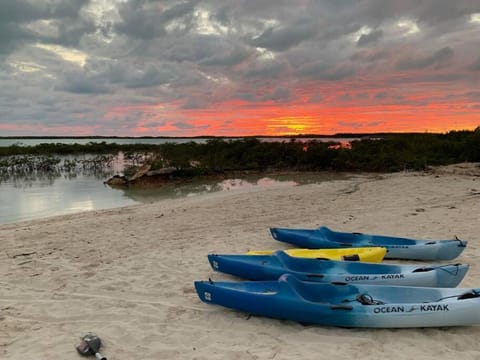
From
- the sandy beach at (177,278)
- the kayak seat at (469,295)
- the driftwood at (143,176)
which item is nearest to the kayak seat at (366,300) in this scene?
the sandy beach at (177,278)

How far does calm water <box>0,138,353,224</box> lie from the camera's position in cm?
1263

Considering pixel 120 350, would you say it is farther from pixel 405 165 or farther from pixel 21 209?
pixel 405 165

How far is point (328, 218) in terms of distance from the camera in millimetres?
9062

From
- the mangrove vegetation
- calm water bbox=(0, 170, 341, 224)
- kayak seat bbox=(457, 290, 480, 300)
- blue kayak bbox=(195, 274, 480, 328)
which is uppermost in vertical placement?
the mangrove vegetation

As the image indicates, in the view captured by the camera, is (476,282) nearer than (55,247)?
Yes

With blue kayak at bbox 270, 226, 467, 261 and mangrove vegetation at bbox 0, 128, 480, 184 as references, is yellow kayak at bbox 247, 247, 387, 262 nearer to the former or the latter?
blue kayak at bbox 270, 226, 467, 261

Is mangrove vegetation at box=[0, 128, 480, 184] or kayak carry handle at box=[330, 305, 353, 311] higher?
mangrove vegetation at box=[0, 128, 480, 184]

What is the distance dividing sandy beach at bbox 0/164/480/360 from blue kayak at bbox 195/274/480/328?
4.6 inches

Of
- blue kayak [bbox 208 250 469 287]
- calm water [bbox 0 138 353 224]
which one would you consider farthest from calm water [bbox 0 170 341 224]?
blue kayak [bbox 208 250 469 287]

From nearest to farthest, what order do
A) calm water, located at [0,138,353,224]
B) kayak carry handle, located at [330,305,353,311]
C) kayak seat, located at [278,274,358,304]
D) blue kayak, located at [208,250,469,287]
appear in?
kayak carry handle, located at [330,305,353,311], kayak seat, located at [278,274,358,304], blue kayak, located at [208,250,469,287], calm water, located at [0,138,353,224]

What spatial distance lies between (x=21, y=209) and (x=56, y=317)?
1009 cm

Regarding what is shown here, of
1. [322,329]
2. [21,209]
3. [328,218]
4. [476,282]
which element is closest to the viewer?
[322,329]

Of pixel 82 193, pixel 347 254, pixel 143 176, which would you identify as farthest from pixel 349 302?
pixel 143 176

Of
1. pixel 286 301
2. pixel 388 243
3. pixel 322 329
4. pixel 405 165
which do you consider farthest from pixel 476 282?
pixel 405 165
